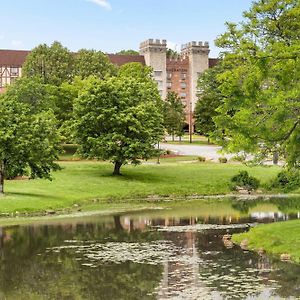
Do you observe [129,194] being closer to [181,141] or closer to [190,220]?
[190,220]

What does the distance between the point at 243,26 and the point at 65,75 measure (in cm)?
6670

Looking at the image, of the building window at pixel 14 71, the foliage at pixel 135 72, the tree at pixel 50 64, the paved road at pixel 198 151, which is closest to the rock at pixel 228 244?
the paved road at pixel 198 151

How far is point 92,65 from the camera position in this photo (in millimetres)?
112750

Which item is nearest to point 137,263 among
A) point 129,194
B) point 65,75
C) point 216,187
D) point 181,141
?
point 129,194

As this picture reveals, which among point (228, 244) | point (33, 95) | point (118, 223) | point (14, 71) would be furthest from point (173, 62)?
point (228, 244)

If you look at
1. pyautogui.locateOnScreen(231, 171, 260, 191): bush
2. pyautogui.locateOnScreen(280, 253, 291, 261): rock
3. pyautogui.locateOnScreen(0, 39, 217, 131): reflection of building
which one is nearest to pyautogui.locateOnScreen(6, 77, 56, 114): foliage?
pyautogui.locateOnScreen(231, 171, 260, 191): bush

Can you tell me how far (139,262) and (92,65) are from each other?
285 feet

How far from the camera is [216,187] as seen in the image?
64875 mm

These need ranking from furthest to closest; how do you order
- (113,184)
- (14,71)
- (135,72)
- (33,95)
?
(14,71) → (135,72) → (33,95) → (113,184)

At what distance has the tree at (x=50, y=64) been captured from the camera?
10570cm

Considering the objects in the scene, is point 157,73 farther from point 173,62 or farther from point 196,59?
point 196,59

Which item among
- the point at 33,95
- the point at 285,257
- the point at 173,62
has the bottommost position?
the point at 285,257

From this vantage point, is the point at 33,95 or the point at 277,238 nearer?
the point at 277,238

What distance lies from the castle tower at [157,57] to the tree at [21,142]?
107848 mm
